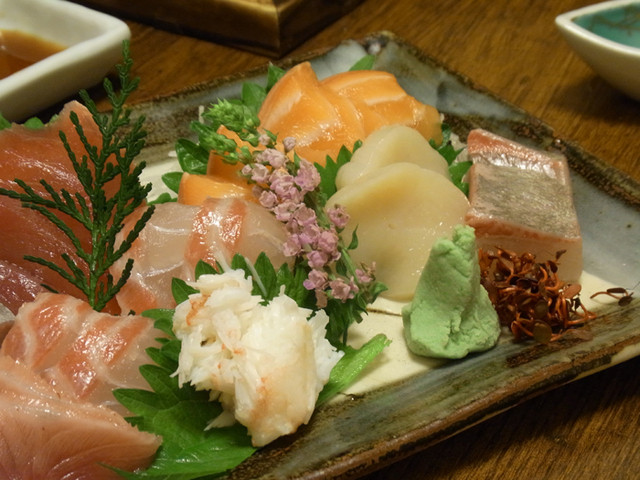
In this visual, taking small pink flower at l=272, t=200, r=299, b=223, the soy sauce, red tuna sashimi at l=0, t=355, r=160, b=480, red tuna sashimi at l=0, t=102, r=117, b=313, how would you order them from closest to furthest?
red tuna sashimi at l=0, t=355, r=160, b=480, small pink flower at l=272, t=200, r=299, b=223, red tuna sashimi at l=0, t=102, r=117, b=313, the soy sauce

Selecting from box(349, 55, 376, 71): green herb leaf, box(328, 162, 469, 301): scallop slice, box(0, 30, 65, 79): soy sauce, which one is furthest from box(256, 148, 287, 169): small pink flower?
box(0, 30, 65, 79): soy sauce

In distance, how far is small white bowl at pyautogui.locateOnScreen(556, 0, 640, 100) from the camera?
3.07 m

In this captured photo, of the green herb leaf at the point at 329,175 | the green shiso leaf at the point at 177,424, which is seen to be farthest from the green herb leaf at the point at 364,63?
the green shiso leaf at the point at 177,424

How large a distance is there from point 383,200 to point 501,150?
0.52 metres

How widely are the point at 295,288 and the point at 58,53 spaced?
1945 mm

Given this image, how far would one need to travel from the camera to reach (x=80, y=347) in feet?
5.48

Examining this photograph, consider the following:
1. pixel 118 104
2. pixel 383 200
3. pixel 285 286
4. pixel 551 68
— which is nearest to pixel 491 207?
pixel 383 200

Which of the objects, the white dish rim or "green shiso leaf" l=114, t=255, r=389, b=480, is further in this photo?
the white dish rim

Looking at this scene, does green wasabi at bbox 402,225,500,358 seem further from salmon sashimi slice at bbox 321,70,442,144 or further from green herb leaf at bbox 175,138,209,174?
green herb leaf at bbox 175,138,209,174

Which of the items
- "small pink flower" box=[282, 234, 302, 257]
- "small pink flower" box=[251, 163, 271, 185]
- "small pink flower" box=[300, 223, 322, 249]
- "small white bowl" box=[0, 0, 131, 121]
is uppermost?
"small pink flower" box=[251, 163, 271, 185]

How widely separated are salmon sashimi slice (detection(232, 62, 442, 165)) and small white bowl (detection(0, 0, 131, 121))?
43.5 inches

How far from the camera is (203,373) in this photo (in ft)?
5.19

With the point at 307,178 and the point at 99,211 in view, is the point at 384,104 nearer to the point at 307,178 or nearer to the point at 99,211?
the point at 307,178

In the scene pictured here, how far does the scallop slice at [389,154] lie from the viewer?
2.24 meters
